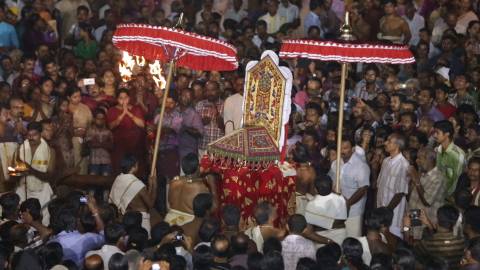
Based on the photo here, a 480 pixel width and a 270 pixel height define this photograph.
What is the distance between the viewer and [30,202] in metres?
11.2

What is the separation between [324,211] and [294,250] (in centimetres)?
115

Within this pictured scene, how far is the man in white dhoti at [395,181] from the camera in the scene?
42.8 ft

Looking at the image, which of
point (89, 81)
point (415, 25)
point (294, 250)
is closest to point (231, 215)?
point (294, 250)

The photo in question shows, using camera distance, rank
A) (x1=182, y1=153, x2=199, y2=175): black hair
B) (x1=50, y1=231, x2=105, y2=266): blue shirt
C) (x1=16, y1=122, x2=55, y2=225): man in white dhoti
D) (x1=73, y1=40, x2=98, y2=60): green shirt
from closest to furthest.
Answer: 1. (x1=50, y1=231, x2=105, y2=266): blue shirt
2. (x1=182, y1=153, x2=199, y2=175): black hair
3. (x1=16, y1=122, x2=55, y2=225): man in white dhoti
4. (x1=73, y1=40, x2=98, y2=60): green shirt

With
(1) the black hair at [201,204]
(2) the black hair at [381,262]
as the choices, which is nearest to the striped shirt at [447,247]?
(2) the black hair at [381,262]

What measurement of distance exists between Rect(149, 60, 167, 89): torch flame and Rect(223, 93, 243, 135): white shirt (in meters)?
2.10

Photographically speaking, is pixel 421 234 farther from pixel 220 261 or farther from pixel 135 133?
pixel 135 133

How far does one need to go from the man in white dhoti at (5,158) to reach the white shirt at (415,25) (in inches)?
296

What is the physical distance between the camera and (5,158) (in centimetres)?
1465

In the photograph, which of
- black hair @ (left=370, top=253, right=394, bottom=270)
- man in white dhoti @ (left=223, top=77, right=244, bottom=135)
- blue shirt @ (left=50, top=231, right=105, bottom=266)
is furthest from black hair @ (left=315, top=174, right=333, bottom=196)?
man in white dhoti @ (left=223, top=77, right=244, bottom=135)

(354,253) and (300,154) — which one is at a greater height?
(300,154)

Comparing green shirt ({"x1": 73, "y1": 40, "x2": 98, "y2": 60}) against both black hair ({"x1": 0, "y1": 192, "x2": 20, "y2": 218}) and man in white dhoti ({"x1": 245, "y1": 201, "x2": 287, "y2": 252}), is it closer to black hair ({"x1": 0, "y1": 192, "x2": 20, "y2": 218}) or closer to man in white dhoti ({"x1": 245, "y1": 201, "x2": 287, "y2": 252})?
black hair ({"x1": 0, "y1": 192, "x2": 20, "y2": 218})

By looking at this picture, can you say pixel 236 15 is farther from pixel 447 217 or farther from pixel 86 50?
pixel 447 217

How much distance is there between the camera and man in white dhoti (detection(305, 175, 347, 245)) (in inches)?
455
